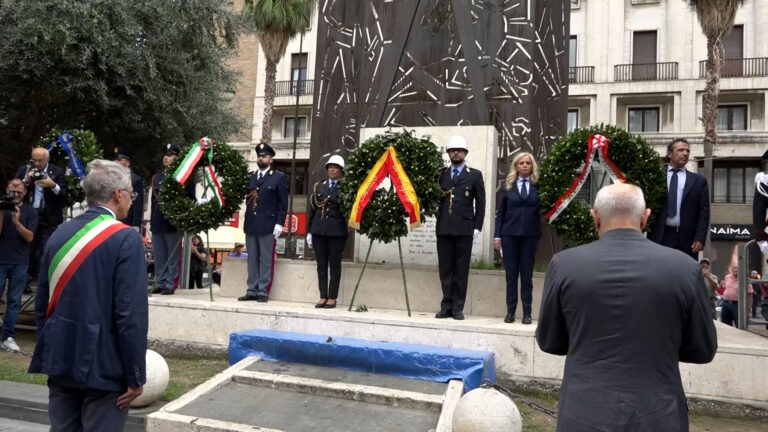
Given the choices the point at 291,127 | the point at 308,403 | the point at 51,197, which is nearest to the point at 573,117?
the point at 291,127

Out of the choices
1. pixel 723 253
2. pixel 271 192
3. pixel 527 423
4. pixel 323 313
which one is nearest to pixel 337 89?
pixel 271 192

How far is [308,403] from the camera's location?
5.84 meters

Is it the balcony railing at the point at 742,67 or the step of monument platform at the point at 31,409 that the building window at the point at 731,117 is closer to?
the balcony railing at the point at 742,67

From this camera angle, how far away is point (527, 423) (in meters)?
5.75

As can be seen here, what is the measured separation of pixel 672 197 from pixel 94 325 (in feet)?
20.5

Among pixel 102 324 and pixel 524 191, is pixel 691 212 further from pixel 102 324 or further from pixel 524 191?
pixel 102 324

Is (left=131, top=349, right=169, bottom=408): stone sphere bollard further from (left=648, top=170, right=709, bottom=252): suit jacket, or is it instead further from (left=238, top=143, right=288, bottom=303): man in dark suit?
(left=648, top=170, right=709, bottom=252): suit jacket

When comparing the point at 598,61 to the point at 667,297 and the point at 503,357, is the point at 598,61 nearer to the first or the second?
the point at 503,357

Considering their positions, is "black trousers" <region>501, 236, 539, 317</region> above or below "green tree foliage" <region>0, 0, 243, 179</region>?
below

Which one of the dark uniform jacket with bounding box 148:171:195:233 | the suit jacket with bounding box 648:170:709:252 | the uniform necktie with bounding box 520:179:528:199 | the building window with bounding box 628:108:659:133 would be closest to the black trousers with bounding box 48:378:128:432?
the uniform necktie with bounding box 520:179:528:199

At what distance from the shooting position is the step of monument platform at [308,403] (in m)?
5.30

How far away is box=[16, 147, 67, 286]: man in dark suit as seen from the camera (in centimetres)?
930

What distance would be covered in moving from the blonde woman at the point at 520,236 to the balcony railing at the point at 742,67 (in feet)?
91.1

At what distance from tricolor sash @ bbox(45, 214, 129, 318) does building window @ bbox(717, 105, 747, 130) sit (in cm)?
3405
